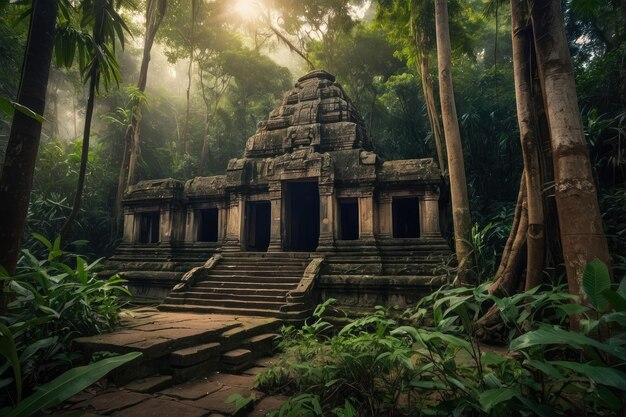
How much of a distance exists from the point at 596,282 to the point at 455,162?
5.44 m

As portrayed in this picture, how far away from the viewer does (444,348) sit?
→ 308 centimetres

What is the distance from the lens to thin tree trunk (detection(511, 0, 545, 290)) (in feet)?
14.1

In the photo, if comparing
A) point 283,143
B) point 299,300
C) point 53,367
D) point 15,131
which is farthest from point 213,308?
point 283,143

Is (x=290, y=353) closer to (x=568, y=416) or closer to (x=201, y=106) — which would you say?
(x=568, y=416)

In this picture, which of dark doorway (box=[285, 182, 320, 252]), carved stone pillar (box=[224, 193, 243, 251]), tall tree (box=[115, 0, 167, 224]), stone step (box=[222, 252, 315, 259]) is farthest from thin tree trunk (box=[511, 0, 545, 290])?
tall tree (box=[115, 0, 167, 224])

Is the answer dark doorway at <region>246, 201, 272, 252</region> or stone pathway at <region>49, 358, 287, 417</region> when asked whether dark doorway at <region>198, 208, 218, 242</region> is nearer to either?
dark doorway at <region>246, 201, 272, 252</region>

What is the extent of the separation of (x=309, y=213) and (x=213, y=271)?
19.1 ft

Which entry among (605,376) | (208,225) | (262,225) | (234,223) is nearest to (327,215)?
(234,223)

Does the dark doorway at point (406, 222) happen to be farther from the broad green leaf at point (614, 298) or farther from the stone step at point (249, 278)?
the broad green leaf at point (614, 298)

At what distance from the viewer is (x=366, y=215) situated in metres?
9.37

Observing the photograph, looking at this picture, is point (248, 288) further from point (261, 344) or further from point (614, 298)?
point (614, 298)

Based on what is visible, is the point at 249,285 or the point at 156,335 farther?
the point at 249,285

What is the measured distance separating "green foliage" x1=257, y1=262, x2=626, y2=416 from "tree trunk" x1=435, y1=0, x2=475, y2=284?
314 cm

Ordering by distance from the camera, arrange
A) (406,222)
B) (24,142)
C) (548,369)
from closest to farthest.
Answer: (548,369) < (24,142) < (406,222)
